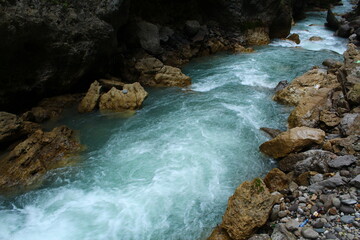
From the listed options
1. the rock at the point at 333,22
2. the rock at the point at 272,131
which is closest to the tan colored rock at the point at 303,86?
the rock at the point at 272,131

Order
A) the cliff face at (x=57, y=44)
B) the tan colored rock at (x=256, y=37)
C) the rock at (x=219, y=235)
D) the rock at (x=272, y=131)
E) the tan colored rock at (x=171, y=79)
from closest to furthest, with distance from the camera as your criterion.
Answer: the rock at (x=219, y=235) < the rock at (x=272, y=131) < the cliff face at (x=57, y=44) < the tan colored rock at (x=171, y=79) < the tan colored rock at (x=256, y=37)

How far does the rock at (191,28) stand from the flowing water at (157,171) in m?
7.34

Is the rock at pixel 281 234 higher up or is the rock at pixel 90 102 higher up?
the rock at pixel 90 102

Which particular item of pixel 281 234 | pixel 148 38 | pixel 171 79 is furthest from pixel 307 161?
pixel 148 38

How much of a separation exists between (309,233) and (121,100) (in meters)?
8.38

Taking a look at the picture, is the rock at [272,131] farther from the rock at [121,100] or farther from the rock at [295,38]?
the rock at [295,38]

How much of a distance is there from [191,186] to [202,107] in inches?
179

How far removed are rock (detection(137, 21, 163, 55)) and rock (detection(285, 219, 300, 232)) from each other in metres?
12.6

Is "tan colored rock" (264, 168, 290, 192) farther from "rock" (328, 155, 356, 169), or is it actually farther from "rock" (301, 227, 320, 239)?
"rock" (301, 227, 320, 239)

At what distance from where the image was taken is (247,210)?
4.94 meters

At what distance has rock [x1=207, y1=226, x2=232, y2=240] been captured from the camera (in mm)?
5047

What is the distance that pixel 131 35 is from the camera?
1523 cm

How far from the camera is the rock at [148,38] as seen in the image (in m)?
15.3

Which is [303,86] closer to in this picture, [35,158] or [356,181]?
[356,181]
